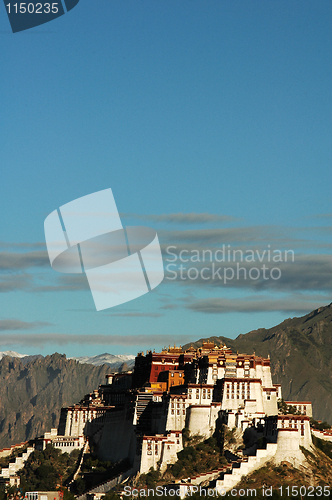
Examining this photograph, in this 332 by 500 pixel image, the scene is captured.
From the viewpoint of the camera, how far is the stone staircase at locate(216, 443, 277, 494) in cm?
15925

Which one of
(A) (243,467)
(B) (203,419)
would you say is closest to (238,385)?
(B) (203,419)

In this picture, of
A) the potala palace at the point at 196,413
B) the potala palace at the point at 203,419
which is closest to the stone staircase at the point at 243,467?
the potala palace at the point at 203,419

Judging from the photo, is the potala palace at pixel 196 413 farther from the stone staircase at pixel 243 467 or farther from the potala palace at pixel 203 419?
the stone staircase at pixel 243 467

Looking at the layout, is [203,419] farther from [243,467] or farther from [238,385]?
[243,467]

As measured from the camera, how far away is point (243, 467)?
526 feet

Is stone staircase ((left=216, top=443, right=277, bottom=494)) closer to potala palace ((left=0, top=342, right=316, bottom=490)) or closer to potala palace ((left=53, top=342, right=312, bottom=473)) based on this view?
potala palace ((left=0, top=342, right=316, bottom=490))

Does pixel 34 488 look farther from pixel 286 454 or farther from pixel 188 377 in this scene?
pixel 286 454

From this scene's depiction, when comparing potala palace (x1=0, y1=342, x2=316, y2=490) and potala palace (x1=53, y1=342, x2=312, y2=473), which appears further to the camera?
potala palace (x1=53, y1=342, x2=312, y2=473)

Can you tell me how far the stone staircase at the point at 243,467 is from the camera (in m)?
159

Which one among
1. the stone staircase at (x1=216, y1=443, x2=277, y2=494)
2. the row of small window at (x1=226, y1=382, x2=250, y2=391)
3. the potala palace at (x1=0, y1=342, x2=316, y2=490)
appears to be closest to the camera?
the stone staircase at (x1=216, y1=443, x2=277, y2=494)

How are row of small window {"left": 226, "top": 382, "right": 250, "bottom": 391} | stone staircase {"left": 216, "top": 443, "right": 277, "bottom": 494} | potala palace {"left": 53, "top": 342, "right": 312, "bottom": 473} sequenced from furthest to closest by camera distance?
row of small window {"left": 226, "top": 382, "right": 250, "bottom": 391} → potala palace {"left": 53, "top": 342, "right": 312, "bottom": 473} → stone staircase {"left": 216, "top": 443, "right": 277, "bottom": 494}

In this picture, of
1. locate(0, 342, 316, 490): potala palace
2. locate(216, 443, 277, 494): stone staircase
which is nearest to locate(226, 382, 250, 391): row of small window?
locate(0, 342, 316, 490): potala palace

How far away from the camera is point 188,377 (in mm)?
193375

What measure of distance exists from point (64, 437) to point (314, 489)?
207ft
